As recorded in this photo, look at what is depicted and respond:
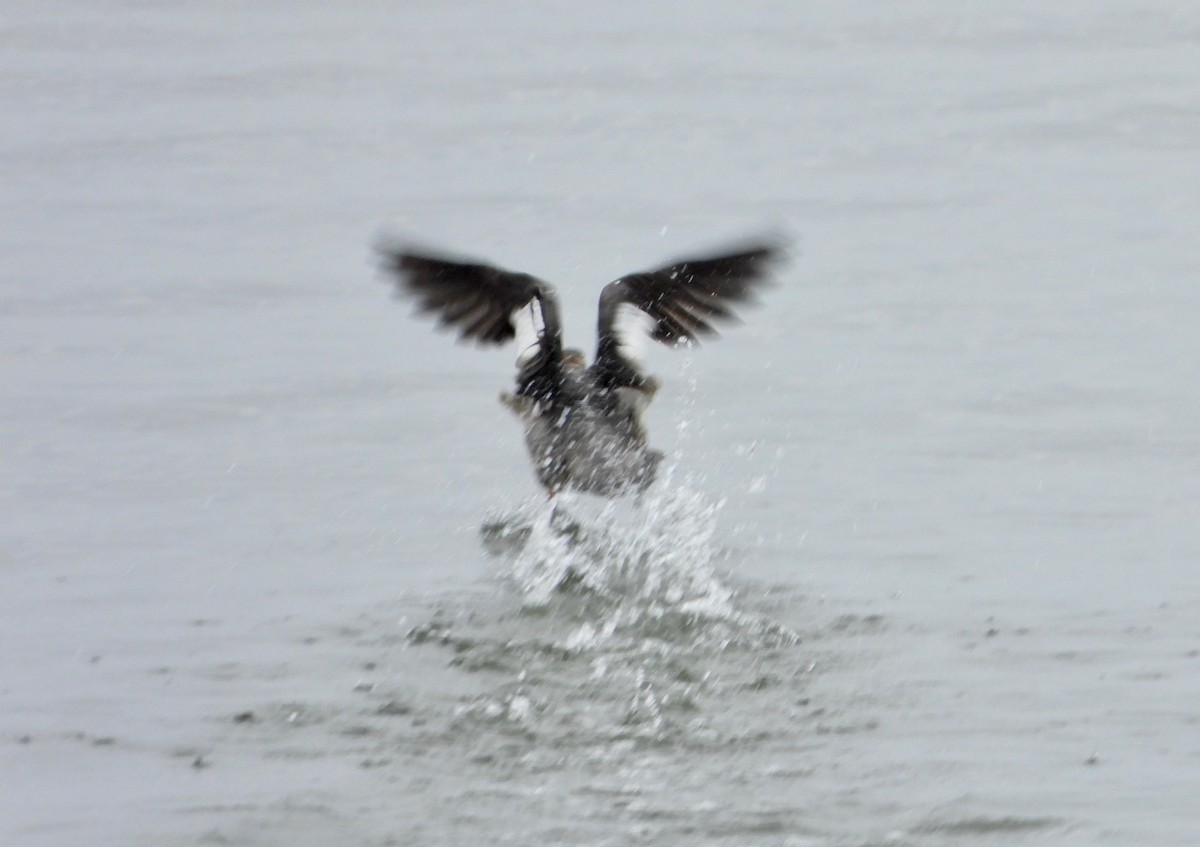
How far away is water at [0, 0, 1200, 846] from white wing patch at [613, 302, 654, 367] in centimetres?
57

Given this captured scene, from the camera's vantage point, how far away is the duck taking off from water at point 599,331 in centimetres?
906

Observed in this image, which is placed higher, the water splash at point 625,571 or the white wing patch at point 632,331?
the white wing patch at point 632,331

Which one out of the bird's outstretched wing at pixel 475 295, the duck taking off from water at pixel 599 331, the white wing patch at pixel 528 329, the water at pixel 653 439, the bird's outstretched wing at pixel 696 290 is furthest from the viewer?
the bird's outstretched wing at pixel 696 290

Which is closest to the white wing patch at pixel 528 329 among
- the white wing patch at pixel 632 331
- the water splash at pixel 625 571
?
the white wing patch at pixel 632 331

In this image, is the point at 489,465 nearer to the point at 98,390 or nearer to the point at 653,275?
the point at 653,275

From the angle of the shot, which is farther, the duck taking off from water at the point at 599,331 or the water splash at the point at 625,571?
the duck taking off from water at the point at 599,331

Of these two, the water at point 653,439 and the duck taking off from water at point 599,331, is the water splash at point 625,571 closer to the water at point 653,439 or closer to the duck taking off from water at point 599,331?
the water at point 653,439

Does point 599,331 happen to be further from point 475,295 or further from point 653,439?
point 653,439

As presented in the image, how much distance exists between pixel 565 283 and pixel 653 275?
2.63 metres

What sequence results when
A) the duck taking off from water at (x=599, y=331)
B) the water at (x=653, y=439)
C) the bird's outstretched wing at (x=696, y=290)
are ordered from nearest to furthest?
the water at (x=653, y=439), the duck taking off from water at (x=599, y=331), the bird's outstretched wing at (x=696, y=290)

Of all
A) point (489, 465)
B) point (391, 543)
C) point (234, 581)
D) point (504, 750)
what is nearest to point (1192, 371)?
point (489, 465)

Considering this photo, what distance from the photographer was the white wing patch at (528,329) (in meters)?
9.24

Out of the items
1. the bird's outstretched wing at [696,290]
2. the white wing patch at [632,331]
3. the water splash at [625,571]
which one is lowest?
the water splash at [625,571]

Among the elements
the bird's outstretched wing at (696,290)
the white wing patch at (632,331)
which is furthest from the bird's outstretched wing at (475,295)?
the bird's outstretched wing at (696,290)
